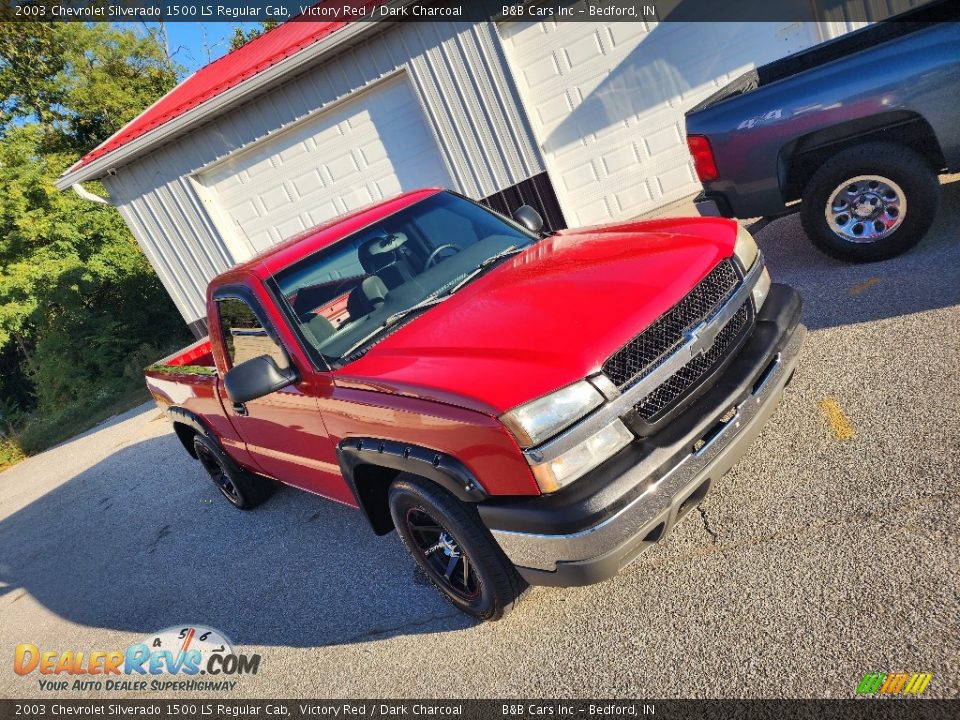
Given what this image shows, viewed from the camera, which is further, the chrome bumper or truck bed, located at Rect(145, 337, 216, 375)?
truck bed, located at Rect(145, 337, 216, 375)

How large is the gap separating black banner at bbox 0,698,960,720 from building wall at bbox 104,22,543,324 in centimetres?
781

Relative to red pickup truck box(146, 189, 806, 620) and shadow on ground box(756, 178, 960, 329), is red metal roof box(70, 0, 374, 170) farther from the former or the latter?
shadow on ground box(756, 178, 960, 329)

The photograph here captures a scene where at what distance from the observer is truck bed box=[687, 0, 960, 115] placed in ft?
16.4

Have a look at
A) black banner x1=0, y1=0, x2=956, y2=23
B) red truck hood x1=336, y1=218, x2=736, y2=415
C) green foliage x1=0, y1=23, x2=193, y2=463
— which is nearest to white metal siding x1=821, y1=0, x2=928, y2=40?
black banner x1=0, y1=0, x2=956, y2=23

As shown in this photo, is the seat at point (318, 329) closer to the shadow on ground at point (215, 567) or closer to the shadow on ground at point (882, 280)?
the shadow on ground at point (215, 567)

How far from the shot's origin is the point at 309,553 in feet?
14.4

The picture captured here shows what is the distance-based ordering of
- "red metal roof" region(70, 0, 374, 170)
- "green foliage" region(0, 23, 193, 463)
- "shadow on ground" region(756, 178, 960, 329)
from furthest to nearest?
"green foliage" region(0, 23, 193, 463) → "red metal roof" region(70, 0, 374, 170) → "shadow on ground" region(756, 178, 960, 329)

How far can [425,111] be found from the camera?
9578 millimetres

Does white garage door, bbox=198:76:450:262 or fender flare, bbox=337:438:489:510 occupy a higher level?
white garage door, bbox=198:76:450:262

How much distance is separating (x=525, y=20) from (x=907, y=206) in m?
6.07

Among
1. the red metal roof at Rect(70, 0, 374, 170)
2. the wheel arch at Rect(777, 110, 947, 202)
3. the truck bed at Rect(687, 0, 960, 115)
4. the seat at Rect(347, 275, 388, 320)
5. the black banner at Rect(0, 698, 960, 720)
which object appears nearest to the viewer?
the black banner at Rect(0, 698, 960, 720)

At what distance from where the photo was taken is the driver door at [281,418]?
344 cm

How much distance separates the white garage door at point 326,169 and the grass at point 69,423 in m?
4.00

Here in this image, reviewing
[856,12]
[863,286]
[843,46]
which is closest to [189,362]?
[863,286]
